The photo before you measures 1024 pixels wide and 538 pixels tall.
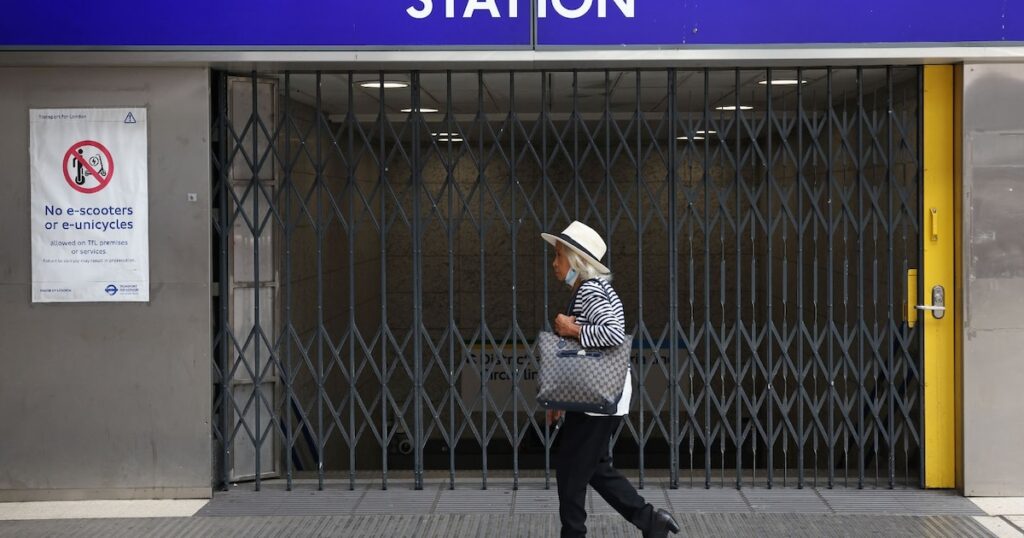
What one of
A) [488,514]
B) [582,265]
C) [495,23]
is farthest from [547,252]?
[582,265]

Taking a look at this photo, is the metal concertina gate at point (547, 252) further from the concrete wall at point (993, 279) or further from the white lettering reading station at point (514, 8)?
the white lettering reading station at point (514, 8)

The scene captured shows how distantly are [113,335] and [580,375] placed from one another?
11.6 ft

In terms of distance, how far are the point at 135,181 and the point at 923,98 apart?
5243mm

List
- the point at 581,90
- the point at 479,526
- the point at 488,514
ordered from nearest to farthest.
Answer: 1. the point at 479,526
2. the point at 488,514
3. the point at 581,90

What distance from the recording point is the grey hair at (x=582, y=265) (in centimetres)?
570

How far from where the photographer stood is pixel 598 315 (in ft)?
18.2

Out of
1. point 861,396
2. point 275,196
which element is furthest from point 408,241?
point 861,396

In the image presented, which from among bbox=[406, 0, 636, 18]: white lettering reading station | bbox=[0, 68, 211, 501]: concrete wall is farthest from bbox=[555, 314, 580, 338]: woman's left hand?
bbox=[0, 68, 211, 501]: concrete wall

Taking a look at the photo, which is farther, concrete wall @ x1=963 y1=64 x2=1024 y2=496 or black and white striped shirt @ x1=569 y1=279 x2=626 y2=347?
concrete wall @ x1=963 y1=64 x2=1024 y2=496

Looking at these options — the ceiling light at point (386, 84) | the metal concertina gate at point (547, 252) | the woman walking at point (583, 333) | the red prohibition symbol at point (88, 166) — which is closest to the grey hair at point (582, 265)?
the woman walking at point (583, 333)

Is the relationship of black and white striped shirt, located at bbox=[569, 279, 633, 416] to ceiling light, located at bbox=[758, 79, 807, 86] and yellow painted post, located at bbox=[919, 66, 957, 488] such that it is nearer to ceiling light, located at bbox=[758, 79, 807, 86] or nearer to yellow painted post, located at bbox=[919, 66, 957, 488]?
yellow painted post, located at bbox=[919, 66, 957, 488]

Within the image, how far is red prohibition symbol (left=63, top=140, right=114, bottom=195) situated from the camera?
743 centimetres

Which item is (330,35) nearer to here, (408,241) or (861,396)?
(861,396)

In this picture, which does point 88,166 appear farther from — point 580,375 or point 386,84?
point 580,375
